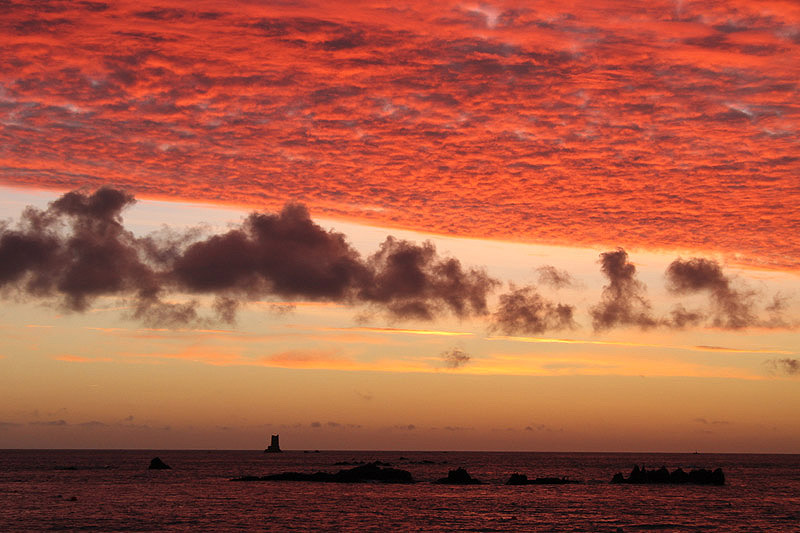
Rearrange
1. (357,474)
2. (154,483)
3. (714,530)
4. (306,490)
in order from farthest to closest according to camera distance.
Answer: (357,474) → (154,483) → (306,490) → (714,530)

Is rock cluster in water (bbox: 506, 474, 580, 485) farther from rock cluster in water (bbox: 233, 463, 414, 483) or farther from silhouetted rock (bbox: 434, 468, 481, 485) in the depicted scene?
rock cluster in water (bbox: 233, 463, 414, 483)

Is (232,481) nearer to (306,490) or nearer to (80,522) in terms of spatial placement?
(306,490)

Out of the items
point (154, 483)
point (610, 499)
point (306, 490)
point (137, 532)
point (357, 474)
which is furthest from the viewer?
point (357, 474)

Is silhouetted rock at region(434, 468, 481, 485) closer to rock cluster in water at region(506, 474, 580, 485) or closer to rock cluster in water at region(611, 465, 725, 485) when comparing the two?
rock cluster in water at region(506, 474, 580, 485)

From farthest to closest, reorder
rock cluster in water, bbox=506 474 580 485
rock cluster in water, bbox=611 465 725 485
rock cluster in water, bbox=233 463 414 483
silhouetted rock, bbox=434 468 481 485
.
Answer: rock cluster in water, bbox=233 463 414 483 → rock cluster in water, bbox=611 465 725 485 → rock cluster in water, bbox=506 474 580 485 → silhouetted rock, bbox=434 468 481 485

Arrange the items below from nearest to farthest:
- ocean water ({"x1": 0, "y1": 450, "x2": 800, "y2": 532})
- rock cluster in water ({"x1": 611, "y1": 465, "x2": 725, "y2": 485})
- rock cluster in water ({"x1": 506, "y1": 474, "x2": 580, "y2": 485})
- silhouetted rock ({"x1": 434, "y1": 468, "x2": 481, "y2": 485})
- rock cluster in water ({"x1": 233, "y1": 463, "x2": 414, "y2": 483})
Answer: ocean water ({"x1": 0, "y1": 450, "x2": 800, "y2": 532}) < silhouetted rock ({"x1": 434, "y1": 468, "x2": 481, "y2": 485}) < rock cluster in water ({"x1": 506, "y1": 474, "x2": 580, "y2": 485}) < rock cluster in water ({"x1": 611, "y1": 465, "x2": 725, "y2": 485}) < rock cluster in water ({"x1": 233, "y1": 463, "x2": 414, "y2": 483})

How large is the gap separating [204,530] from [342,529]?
1330 centimetres

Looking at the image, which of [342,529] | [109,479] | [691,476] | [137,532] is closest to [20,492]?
[109,479]

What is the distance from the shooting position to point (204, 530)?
82.4 metres

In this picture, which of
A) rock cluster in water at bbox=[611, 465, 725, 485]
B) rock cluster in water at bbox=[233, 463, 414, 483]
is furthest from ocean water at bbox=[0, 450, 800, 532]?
rock cluster in water at bbox=[233, 463, 414, 483]

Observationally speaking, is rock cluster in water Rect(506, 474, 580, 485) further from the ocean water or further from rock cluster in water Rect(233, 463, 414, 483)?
rock cluster in water Rect(233, 463, 414, 483)

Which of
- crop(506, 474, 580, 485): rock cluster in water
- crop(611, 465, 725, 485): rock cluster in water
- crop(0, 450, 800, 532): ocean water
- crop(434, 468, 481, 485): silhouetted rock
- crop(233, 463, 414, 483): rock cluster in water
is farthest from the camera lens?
crop(233, 463, 414, 483): rock cluster in water

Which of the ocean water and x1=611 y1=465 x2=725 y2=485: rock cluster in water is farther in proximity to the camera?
x1=611 y1=465 x2=725 y2=485: rock cluster in water

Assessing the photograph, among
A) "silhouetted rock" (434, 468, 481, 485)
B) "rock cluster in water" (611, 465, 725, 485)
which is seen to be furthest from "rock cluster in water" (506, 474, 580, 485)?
"rock cluster in water" (611, 465, 725, 485)
